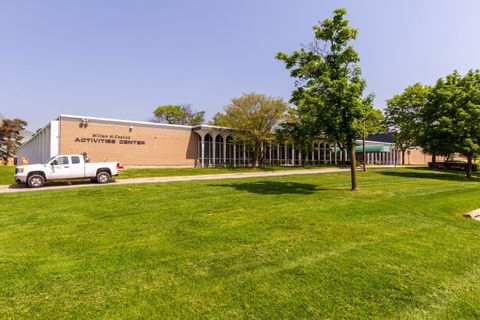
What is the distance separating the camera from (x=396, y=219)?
7984mm

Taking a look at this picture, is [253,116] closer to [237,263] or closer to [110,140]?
[110,140]

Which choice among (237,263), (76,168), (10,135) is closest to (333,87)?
(237,263)

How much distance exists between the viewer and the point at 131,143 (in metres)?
29.6

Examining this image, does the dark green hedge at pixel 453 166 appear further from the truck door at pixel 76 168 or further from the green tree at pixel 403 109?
the truck door at pixel 76 168

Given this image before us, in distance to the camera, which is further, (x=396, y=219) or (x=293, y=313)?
(x=396, y=219)

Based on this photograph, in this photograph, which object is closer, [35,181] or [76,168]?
[35,181]

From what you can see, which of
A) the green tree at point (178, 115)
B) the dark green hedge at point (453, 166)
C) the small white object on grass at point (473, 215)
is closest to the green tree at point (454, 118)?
the small white object on grass at point (473, 215)

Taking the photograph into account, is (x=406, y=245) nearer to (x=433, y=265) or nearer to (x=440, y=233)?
(x=433, y=265)

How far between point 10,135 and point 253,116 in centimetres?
6439

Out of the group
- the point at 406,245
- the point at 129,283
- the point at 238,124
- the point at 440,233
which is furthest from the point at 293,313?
the point at 238,124

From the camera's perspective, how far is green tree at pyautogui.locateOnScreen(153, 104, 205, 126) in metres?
67.1

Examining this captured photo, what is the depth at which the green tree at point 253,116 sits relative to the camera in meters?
32.3

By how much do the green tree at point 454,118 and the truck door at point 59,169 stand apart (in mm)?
27498

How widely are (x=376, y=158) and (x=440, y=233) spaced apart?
190 ft
